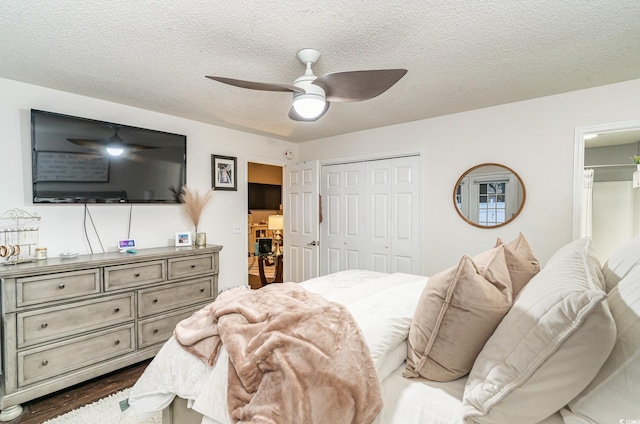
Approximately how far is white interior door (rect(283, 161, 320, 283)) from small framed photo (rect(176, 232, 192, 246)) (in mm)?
1645

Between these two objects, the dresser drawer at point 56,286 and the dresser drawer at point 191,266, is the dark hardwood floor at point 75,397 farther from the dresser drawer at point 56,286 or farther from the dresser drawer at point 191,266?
the dresser drawer at point 191,266

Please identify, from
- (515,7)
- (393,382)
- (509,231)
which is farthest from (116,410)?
(509,231)

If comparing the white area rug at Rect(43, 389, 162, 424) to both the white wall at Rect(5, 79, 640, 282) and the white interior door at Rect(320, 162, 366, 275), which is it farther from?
the white interior door at Rect(320, 162, 366, 275)

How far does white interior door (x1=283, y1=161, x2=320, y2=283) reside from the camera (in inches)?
168

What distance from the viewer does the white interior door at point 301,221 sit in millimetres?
4266

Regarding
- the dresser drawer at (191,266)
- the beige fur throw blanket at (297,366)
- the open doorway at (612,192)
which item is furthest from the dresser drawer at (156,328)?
the open doorway at (612,192)

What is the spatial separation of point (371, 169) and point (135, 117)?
2832 mm

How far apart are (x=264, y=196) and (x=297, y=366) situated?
22.7 feet

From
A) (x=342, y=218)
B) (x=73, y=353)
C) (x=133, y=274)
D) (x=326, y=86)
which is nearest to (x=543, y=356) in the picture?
(x=326, y=86)

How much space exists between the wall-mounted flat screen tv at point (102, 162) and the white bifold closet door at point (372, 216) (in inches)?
82.5

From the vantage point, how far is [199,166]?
3.66 m

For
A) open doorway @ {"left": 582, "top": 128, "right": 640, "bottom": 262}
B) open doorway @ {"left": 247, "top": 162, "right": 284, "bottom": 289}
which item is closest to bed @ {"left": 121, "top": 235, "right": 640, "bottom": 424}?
open doorway @ {"left": 582, "top": 128, "right": 640, "bottom": 262}

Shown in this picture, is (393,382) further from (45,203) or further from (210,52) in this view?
(45,203)

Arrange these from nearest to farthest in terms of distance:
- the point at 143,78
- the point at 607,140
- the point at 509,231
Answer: the point at 143,78 < the point at 509,231 < the point at 607,140
